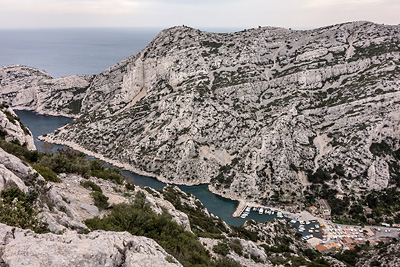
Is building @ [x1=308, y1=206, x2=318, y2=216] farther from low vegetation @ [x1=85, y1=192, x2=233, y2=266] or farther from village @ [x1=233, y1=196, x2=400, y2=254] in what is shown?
low vegetation @ [x1=85, y1=192, x2=233, y2=266]

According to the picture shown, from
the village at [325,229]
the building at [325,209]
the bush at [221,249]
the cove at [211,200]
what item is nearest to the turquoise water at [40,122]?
the cove at [211,200]

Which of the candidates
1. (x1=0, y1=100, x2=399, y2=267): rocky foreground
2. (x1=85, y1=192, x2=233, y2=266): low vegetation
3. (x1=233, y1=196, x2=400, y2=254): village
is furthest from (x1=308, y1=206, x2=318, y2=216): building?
(x1=85, y1=192, x2=233, y2=266): low vegetation

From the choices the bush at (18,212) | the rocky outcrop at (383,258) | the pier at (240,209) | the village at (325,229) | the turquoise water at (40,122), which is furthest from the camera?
the turquoise water at (40,122)

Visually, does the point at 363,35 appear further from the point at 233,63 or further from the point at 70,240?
the point at 70,240

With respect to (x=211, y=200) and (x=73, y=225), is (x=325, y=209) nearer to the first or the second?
(x=211, y=200)

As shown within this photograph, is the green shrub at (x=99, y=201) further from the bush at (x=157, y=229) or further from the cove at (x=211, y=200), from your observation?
the cove at (x=211, y=200)

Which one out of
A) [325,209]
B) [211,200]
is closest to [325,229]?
[325,209]
